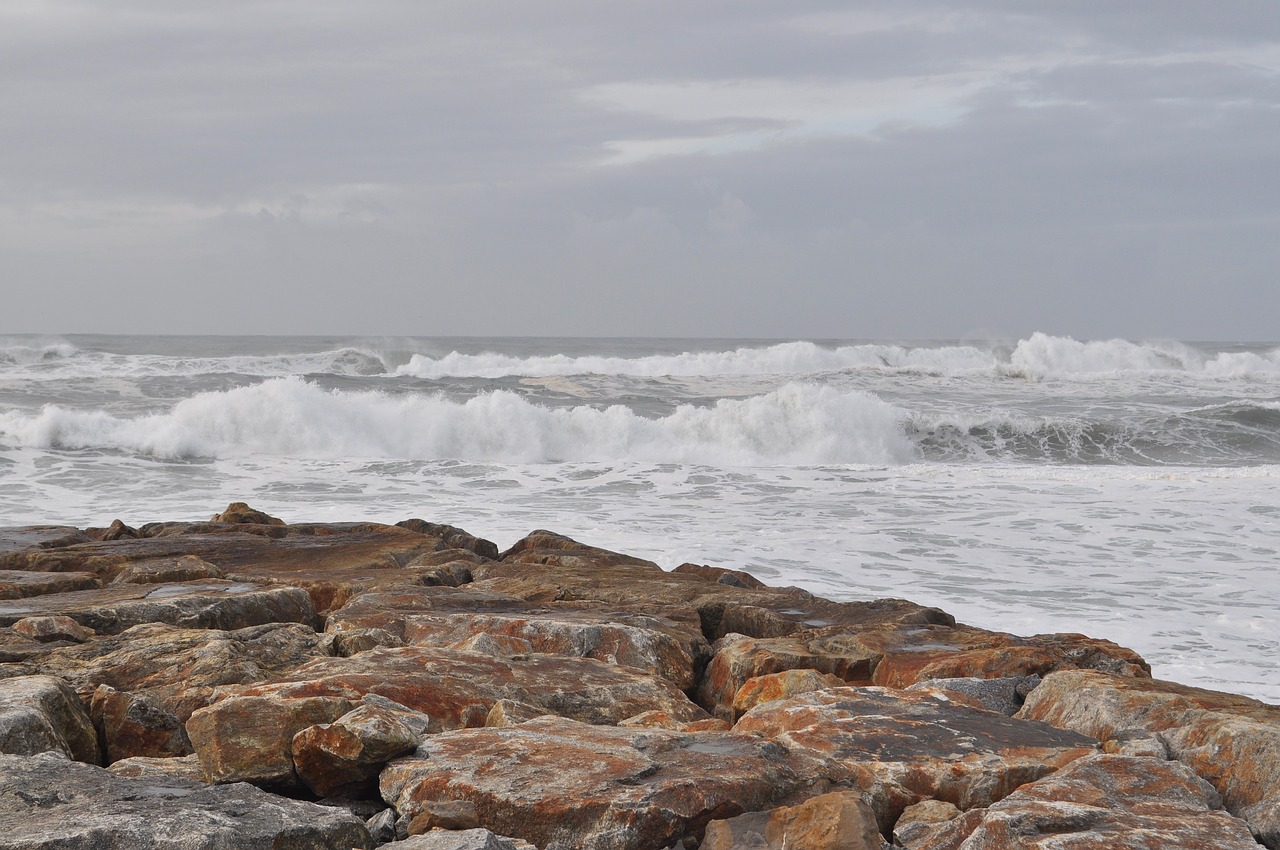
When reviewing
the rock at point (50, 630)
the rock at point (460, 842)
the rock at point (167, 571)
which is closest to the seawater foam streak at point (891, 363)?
the rock at point (167, 571)

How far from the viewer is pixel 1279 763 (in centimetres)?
330

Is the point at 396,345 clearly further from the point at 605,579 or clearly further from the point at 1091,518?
the point at 605,579

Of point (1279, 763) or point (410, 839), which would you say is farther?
point (1279, 763)

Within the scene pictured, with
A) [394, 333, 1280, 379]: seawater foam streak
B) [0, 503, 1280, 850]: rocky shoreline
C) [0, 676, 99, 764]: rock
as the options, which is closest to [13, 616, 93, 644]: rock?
[0, 503, 1280, 850]: rocky shoreline

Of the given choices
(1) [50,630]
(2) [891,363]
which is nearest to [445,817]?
(1) [50,630]

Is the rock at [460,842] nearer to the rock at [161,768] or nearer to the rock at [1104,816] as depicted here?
the rock at [161,768]

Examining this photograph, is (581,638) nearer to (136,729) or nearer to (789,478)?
(136,729)

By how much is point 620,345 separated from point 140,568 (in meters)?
68.3

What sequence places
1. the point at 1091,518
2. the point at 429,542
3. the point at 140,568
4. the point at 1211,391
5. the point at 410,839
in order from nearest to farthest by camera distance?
the point at 410,839, the point at 140,568, the point at 429,542, the point at 1091,518, the point at 1211,391

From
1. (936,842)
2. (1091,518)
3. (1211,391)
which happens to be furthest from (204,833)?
(1211,391)

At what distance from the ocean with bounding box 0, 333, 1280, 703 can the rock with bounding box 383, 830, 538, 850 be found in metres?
5.50

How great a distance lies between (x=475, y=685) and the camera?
390 cm

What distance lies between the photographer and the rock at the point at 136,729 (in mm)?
3625

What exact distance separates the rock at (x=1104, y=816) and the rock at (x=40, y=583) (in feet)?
17.1
